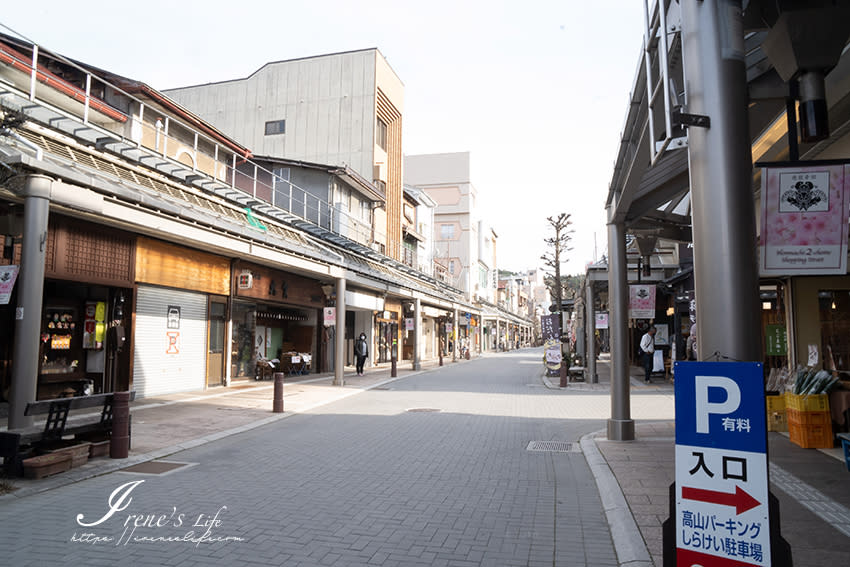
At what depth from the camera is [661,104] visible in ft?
17.1

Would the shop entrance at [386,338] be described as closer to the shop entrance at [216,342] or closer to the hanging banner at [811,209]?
the shop entrance at [216,342]

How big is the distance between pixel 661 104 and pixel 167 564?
573cm

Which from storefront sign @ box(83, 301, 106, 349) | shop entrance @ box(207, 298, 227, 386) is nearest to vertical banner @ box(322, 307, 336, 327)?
shop entrance @ box(207, 298, 227, 386)

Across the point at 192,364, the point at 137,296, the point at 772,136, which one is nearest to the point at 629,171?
the point at 772,136

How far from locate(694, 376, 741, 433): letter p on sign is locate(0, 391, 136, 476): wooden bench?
24.0 feet

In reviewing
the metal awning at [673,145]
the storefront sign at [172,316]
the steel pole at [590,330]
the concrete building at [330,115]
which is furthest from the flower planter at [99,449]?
the concrete building at [330,115]

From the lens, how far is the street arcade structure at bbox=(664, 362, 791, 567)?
3.12 m

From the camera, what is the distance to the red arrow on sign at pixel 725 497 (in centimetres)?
315

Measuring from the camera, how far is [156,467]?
302 inches

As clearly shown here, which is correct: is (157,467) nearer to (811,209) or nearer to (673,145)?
(673,145)

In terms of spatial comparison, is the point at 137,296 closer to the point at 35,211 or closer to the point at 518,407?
the point at 35,211

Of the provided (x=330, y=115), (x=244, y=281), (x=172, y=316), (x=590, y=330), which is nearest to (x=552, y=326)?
(x=590, y=330)

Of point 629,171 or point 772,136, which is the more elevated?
point 772,136

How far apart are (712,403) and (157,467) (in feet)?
23.2
